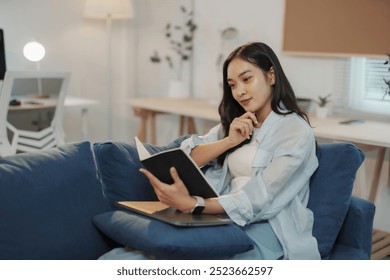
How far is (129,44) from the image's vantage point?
4.73m

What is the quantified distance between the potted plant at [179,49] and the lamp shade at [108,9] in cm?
32

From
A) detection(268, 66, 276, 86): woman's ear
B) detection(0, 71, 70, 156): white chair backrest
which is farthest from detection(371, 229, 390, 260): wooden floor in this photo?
detection(0, 71, 70, 156): white chair backrest

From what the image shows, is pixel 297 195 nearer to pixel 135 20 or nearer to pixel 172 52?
pixel 172 52

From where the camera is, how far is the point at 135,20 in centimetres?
471

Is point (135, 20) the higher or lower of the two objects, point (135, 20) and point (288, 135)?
the higher

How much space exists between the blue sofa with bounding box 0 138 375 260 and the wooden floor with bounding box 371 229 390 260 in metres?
0.87

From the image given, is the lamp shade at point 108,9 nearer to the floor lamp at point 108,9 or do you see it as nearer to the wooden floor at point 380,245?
the floor lamp at point 108,9

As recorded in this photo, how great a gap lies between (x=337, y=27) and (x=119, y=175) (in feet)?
6.43

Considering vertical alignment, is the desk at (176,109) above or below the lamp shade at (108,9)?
below

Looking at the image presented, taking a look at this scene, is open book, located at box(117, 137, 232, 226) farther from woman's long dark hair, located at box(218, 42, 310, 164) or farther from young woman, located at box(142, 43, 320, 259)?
woman's long dark hair, located at box(218, 42, 310, 164)

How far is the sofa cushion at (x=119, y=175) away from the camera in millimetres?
1728

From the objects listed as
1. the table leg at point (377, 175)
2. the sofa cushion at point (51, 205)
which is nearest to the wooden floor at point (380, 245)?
the table leg at point (377, 175)
